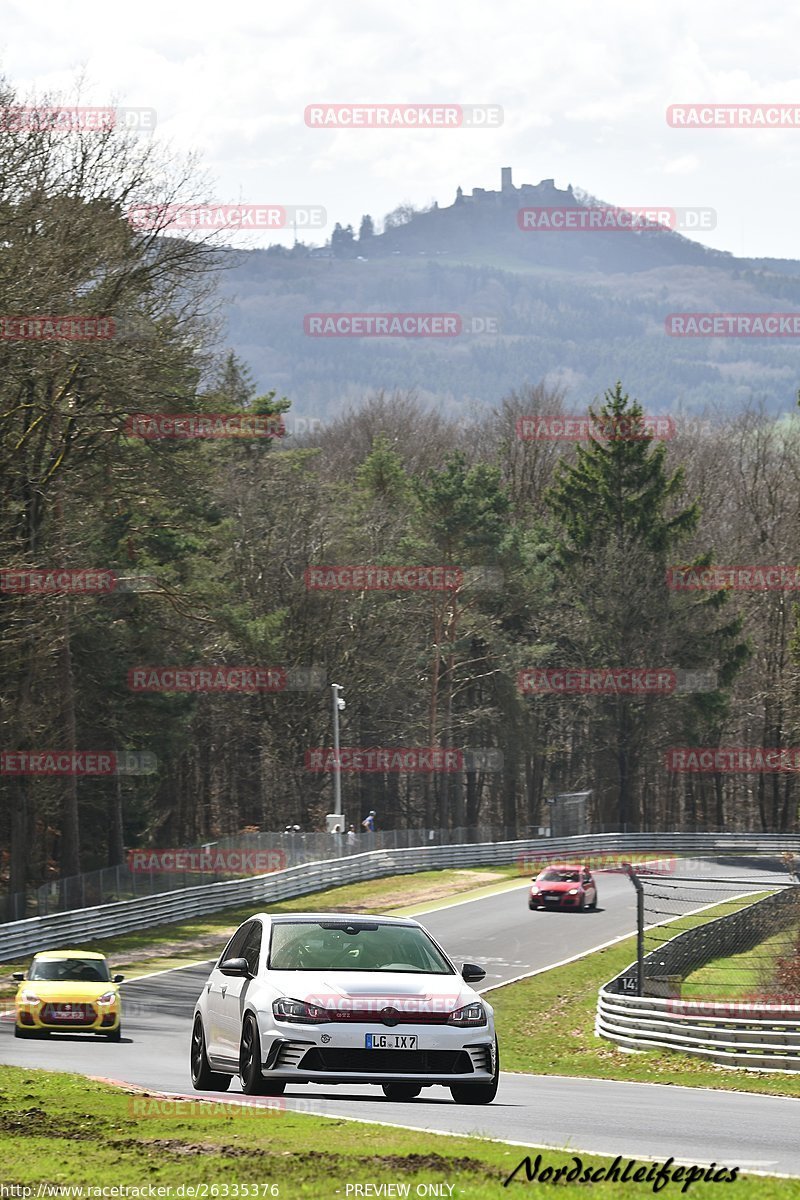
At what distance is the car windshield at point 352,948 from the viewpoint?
41.7 feet

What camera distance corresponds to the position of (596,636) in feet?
261

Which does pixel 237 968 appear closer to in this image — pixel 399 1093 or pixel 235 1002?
pixel 235 1002

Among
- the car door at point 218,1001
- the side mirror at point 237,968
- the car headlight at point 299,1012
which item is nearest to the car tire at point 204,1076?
the car door at point 218,1001

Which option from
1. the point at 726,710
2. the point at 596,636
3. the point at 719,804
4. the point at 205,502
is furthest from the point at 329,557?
the point at 719,804

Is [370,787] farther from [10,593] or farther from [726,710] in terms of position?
[10,593]

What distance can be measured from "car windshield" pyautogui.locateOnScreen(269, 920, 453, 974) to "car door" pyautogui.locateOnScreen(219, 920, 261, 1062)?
0.23 meters

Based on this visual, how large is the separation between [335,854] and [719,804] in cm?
3429

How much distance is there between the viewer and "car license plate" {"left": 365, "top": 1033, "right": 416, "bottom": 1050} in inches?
465

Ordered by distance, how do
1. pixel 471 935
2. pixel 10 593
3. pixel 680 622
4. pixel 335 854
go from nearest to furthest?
pixel 10 593
pixel 471 935
pixel 335 854
pixel 680 622

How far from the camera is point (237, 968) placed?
12.8 meters

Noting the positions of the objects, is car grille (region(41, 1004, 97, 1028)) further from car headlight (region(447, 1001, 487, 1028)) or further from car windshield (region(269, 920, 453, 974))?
car headlight (region(447, 1001, 487, 1028))

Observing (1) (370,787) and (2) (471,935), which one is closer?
(2) (471,935)

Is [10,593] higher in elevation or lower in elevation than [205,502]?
lower

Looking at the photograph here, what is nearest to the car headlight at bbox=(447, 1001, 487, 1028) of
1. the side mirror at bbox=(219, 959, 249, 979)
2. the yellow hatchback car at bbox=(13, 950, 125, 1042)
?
the side mirror at bbox=(219, 959, 249, 979)
